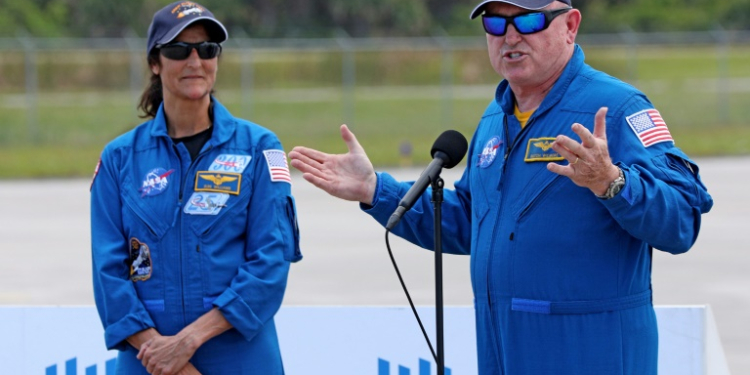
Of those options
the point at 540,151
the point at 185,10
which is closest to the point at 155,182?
the point at 185,10

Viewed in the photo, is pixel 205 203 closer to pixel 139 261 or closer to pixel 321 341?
pixel 139 261

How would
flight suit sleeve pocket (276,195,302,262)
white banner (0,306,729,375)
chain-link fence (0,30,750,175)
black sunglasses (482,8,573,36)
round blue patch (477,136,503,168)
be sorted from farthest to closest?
chain-link fence (0,30,750,175) < white banner (0,306,729,375) < flight suit sleeve pocket (276,195,302,262) < round blue patch (477,136,503,168) < black sunglasses (482,8,573,36)

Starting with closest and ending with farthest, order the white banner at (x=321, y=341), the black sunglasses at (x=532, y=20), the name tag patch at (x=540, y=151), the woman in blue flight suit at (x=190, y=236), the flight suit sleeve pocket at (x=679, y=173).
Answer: the flight suit sleeve pocket at (x=679, y=173) → the name tag patch at (x=540, y=151) → the black sunglasses at (x=532, y=20) → the woman in blue flight suit at (x=190, y=236) → the white banner at (x=321, y=341)

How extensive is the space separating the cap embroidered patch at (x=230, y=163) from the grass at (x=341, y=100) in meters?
18.6

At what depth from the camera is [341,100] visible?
3462cm

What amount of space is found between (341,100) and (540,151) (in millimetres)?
31151

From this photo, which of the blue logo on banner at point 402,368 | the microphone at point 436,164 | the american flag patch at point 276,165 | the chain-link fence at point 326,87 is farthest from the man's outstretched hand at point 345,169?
the chain-link fence at point 326,87

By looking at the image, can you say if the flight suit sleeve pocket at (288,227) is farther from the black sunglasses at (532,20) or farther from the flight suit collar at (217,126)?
the black sunglasses at (532,20)

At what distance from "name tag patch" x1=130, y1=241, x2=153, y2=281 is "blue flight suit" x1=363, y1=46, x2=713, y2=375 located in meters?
1.24

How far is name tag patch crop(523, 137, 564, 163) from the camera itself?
3584 millimetres

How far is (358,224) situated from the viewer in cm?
1480

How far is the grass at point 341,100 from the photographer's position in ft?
85.6

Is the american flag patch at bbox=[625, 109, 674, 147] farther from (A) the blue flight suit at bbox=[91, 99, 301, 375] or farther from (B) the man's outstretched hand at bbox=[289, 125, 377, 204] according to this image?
(A) the blue flight suit at bbox=[91, 99, 301, 375]

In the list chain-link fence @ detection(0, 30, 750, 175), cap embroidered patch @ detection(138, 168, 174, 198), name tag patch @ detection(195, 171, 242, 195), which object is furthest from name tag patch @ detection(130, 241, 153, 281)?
chain-link fence @ detection(0, 30, 750, 175)
